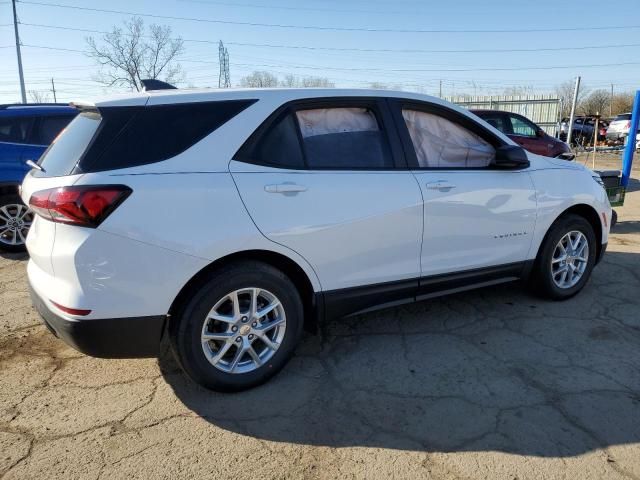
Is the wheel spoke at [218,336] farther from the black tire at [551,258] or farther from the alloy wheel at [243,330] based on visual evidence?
the black tire at [551,258]

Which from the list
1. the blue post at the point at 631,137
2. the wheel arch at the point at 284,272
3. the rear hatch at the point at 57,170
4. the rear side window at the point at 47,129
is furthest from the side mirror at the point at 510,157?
the rear side window at the point at 47,129

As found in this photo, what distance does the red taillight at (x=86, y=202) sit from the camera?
8.19 feet

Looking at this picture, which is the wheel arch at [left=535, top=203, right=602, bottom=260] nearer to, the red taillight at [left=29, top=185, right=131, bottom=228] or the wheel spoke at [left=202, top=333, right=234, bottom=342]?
the wheel spoke at [left=202, top=333, right=234, bottom=342]

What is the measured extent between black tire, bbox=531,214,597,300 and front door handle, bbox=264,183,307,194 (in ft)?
7.69

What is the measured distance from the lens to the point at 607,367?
3295mm

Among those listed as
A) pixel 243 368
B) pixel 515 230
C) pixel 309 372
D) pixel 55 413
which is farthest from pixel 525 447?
pixel 55 413

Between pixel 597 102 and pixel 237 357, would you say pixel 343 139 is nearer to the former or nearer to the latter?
pixel 237 357

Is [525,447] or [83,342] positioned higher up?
[83,342]

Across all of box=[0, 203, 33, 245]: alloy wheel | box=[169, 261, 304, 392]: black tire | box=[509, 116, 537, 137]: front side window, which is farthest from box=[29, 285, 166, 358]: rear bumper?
box=[509, 116, 537, 137]: front side window

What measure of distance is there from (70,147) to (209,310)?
1.20 metres

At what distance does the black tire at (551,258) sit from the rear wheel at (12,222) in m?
5.78

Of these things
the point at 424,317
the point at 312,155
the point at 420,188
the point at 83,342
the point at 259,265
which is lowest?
the point at 424,317

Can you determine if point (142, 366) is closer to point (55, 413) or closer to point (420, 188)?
point (55, 413)

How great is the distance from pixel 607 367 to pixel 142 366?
303 centimetres
